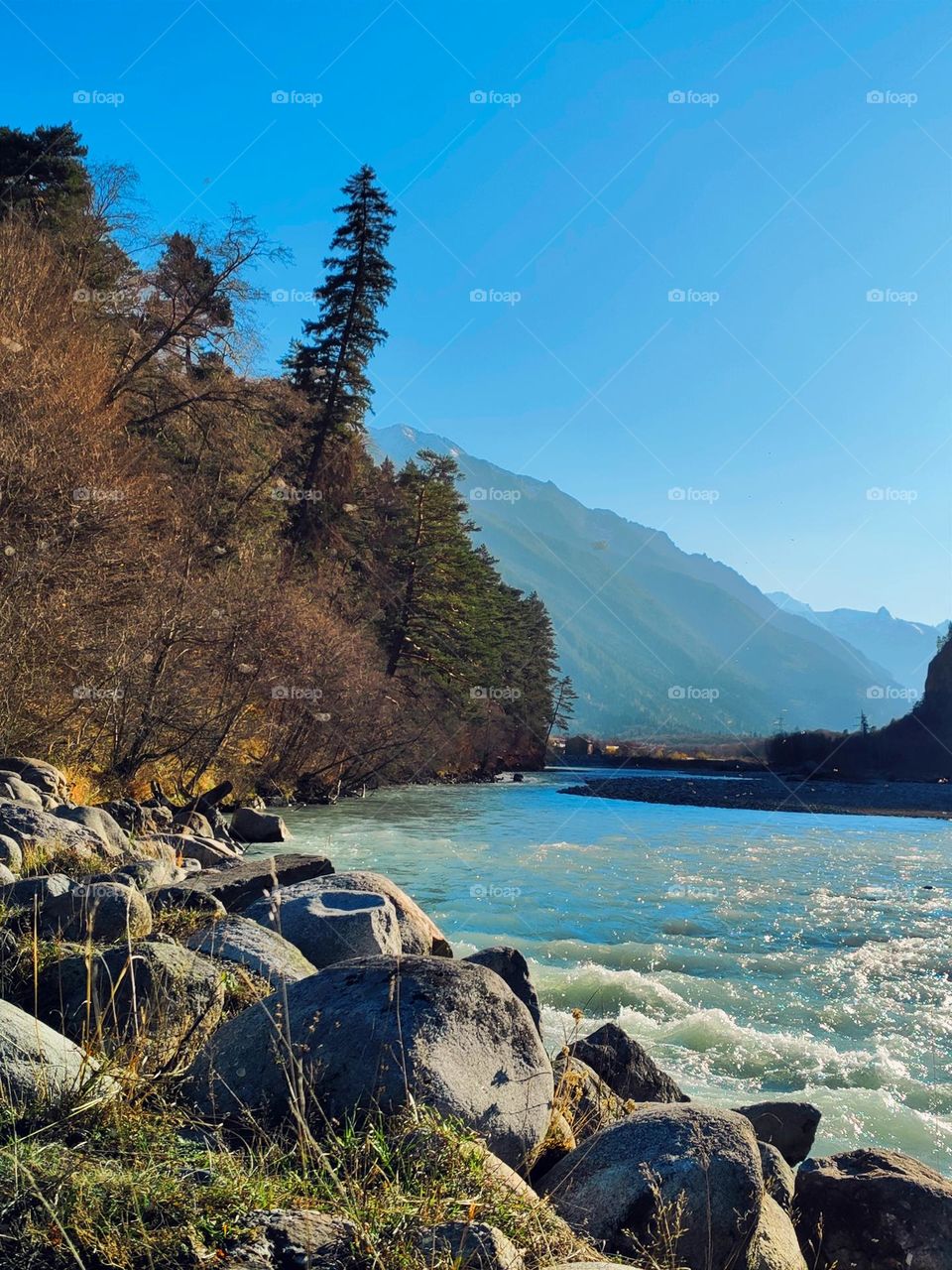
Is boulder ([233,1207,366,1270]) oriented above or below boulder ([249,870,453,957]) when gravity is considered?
above

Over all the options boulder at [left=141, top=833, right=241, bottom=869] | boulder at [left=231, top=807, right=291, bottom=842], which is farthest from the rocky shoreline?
boulder at [left=231, top=807, right=291, bottom=842]

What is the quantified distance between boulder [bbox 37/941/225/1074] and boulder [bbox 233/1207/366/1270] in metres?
1.55

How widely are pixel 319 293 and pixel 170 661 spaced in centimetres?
2339

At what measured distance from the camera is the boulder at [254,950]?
200 inches

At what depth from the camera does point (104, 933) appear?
570cm

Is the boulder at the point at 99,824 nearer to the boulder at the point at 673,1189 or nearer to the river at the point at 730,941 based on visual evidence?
the river at the point at 730,941

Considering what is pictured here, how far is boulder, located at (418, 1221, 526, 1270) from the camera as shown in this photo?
89.0 inches

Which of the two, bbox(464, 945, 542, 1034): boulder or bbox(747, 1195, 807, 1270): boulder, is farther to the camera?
bbox(464, 945, 542, 1034): boulder

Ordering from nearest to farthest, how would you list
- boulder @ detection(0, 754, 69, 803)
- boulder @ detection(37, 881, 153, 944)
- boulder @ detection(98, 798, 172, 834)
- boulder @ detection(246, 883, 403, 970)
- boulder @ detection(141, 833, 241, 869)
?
boulder @ detection(37, 881, 153, 944) → boulder @ detection(246, 883, 403, 970) → boulder @ detection(141, 833, 241, 869) → boulder @ detection(0, 754, 69, 803) → boulder @ detection(98, 798, 172, 834)

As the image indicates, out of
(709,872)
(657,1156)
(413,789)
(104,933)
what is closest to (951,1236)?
(657,1156)

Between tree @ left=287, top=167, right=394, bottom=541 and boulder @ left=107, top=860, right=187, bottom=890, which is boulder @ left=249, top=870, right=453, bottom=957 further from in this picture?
tree @ left=287, top=167, right=394, bottom=541

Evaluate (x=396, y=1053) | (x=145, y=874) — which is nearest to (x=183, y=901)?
(x=145, y=874)

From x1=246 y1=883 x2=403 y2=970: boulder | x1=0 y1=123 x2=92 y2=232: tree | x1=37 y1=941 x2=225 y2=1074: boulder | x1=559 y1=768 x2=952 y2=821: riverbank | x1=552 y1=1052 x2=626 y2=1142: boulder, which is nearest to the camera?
x1=37 y1=941 x2=225 y2=1074: boulder

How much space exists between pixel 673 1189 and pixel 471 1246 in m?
1.53
